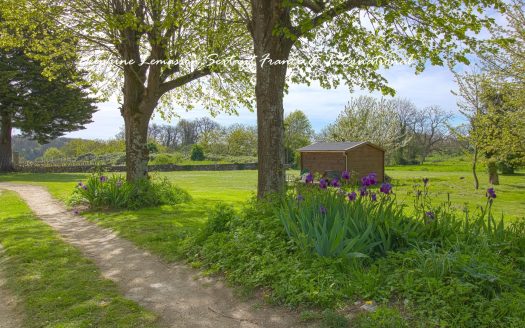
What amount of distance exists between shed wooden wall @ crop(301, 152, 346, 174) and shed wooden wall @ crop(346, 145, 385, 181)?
0.53 m

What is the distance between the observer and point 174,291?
4.80 meters

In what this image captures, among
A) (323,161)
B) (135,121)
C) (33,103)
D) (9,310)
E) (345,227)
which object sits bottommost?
(9,310)

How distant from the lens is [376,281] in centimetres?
409

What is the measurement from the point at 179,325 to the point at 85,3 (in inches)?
470

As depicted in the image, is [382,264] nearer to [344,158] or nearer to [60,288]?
[60,288]

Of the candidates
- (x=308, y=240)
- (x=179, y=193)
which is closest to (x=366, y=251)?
(x=308, y=240)

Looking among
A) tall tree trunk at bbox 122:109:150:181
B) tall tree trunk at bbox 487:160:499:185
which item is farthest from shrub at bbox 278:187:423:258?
tall tree trunk at bbox 487:160:499:185

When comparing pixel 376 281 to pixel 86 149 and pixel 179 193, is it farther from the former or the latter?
pixel 86 149

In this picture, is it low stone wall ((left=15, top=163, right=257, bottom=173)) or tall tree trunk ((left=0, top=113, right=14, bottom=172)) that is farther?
low stone wall ((left=15, top=163, right=257, bottom=173))

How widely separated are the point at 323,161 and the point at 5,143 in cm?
2364

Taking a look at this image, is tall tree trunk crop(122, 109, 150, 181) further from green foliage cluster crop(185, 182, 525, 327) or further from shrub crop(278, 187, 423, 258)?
shrub crop(278, 187, 423, 258)

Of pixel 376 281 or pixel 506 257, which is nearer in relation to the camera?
pixel 376 281

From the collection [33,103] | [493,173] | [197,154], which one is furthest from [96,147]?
[493,173]

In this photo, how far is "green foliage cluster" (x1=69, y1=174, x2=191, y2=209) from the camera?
11766 mm
